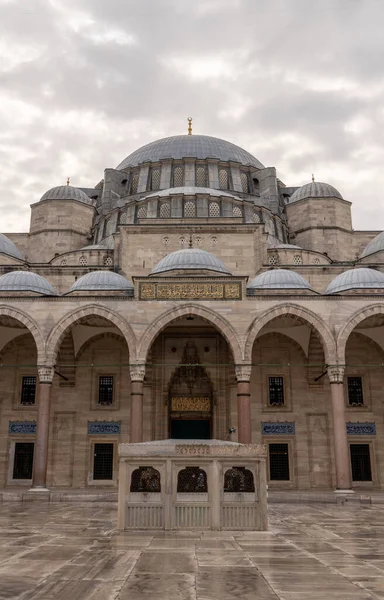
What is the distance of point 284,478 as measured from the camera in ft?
62.5

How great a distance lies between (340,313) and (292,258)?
18.9 feet

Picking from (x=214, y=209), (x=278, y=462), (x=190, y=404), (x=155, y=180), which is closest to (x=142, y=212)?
(x=214, y=209)

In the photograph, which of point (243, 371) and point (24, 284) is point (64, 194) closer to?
point (24, 284)

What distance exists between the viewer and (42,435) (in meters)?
16.3

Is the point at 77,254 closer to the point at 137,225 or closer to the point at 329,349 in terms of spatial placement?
the point at 137,225

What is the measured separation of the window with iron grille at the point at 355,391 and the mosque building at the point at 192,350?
43mm

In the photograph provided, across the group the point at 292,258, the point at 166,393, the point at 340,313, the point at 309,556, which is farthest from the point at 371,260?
the point at 309,556

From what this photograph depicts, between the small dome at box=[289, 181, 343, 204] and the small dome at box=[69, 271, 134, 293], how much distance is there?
11.8 metres

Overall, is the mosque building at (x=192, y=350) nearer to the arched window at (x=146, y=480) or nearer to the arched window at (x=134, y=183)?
the arched window at (x=134, y=183)

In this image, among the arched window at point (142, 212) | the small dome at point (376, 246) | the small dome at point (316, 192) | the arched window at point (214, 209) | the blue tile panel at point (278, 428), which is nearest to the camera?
the blue tile panel at point (278, 428)

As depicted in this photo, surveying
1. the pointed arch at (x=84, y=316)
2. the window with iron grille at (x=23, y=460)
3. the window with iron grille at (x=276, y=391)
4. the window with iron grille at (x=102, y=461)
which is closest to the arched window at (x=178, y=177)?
the window with iron grille at (x=276, y=391)

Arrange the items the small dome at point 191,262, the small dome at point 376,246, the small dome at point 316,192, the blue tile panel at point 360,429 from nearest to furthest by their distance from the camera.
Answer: the small dome at point 191,262
the blue tile panel at point 360,429
the small dome at point 376,246
the small dome at point 316,192

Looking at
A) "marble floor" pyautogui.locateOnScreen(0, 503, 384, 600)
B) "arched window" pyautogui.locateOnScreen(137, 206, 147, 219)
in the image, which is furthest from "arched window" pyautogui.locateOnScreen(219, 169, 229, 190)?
"marble floor" pyautogui.locateOnScreen(0, 503, 384, 600)

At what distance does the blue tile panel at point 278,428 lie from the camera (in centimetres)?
1936
